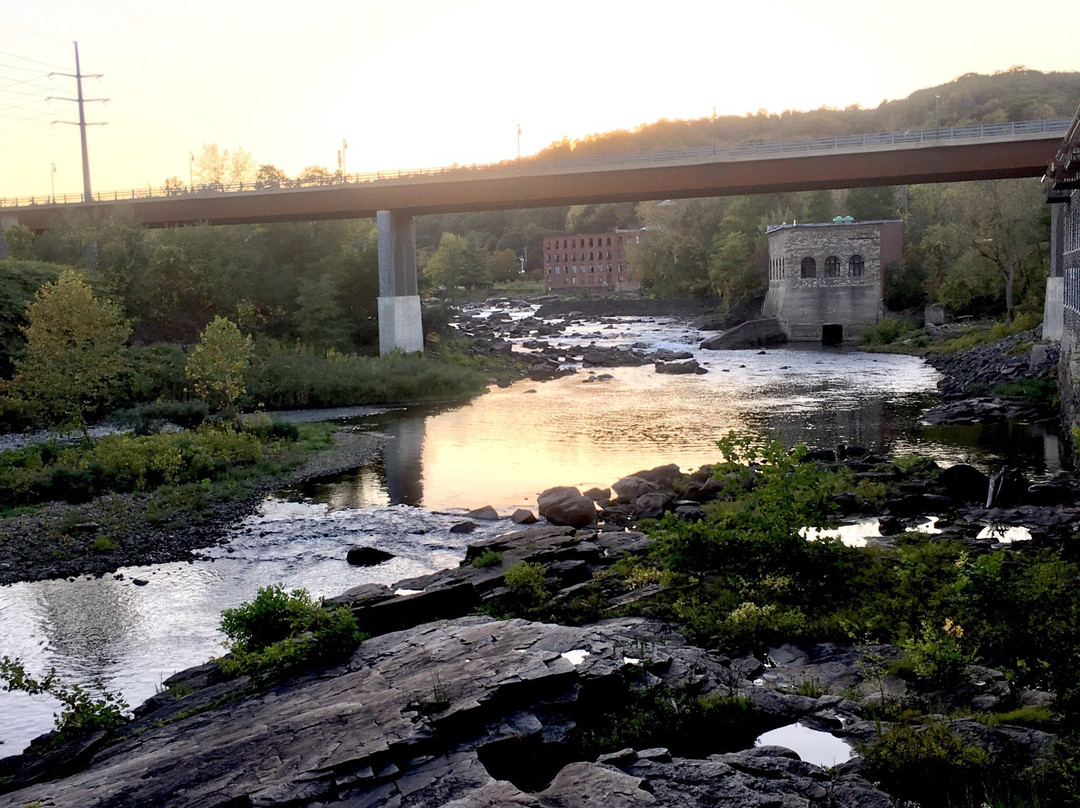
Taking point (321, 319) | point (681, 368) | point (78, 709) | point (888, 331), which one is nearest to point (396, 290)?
point (321, 319)

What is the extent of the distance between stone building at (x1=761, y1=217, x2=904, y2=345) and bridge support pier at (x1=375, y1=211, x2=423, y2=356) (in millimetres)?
32089

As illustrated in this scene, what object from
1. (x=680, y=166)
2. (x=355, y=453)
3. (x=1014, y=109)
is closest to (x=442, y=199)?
(x=680, y=166)

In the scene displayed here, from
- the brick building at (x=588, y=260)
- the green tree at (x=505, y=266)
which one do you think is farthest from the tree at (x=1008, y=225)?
the green tree at (x=505, y=266)

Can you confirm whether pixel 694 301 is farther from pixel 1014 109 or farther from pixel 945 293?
pixel 1014 109

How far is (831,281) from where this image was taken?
76438 mm

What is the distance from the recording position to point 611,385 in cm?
5356

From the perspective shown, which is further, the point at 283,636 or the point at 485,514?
the point at 485,514

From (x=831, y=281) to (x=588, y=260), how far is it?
79339 millimetres

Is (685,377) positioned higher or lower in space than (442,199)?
lower

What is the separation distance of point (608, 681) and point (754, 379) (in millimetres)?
44126

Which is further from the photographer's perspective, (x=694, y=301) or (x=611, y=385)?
(x=694, y=301)

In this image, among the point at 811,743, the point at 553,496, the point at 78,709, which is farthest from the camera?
the point at 553,496

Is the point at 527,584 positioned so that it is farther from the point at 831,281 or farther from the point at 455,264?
the point at 455,264

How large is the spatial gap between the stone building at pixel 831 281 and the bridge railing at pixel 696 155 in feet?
71.4
